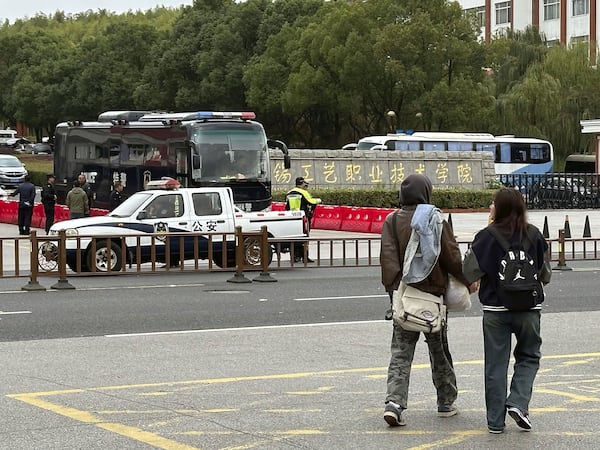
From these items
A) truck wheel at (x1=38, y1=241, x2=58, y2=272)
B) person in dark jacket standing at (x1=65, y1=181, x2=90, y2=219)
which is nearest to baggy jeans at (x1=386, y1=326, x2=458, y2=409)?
truck wheel at (x1=38, y1=241, x2=58, y2=272)

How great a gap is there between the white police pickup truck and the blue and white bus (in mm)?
34030

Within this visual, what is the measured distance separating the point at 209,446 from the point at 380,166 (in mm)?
42140

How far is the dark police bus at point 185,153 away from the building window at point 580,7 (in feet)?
180

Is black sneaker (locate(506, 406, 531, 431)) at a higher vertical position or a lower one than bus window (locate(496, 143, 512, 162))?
lower

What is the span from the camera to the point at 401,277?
8.79 metres

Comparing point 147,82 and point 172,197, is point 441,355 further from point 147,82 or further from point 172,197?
point 147,82

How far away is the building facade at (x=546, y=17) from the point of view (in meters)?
87.0

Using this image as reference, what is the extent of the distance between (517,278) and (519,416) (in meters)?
0.92

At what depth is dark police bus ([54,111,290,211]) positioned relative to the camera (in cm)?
3434

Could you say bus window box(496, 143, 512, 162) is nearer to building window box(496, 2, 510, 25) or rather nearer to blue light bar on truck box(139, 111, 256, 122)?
blue light bar on truck box(139, 111, 256, 122)

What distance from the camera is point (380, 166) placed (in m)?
49.9

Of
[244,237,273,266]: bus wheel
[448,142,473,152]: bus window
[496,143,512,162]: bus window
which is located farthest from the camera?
[496,143,512,162]: bus window

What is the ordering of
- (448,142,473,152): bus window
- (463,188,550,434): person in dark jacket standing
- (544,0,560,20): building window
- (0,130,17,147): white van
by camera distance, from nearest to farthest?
(463,188,550,434): person in dark jacket standing, (448,142,473,152): bus window, (544,0,560,20): building window, (0,130,17,147): white van

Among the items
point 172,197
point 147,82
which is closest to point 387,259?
point 172,197
